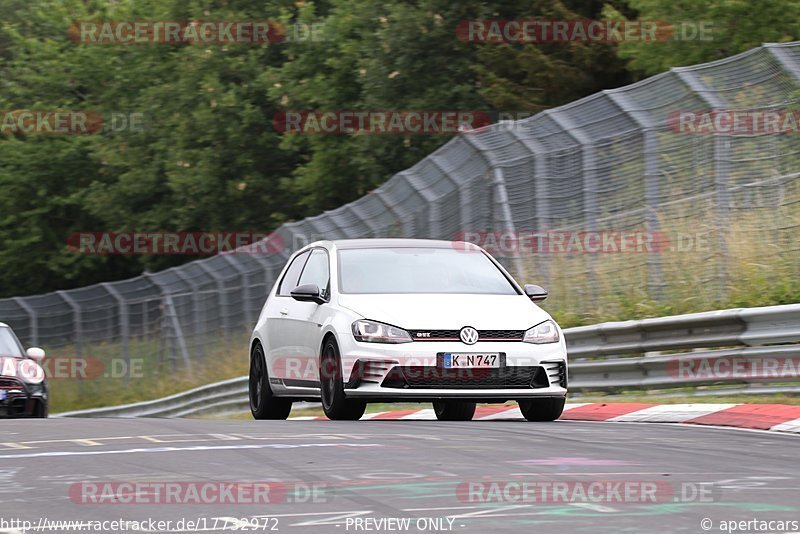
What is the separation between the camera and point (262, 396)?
14.4 meters

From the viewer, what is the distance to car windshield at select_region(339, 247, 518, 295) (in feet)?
42.7

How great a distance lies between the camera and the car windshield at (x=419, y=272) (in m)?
13.0

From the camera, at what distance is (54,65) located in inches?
2319

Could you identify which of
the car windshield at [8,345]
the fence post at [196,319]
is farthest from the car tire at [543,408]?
the fence post at [196,319]

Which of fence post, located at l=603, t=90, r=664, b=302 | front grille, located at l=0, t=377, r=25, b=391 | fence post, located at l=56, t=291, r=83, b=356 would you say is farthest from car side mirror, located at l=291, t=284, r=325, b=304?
fence post, located at l=56, t=291, r=83, b=356

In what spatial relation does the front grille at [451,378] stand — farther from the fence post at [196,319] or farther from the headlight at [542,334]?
the fence post at [196,319]

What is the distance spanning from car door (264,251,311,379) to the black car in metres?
3.58

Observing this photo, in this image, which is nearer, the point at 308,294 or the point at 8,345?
the point at 308,294

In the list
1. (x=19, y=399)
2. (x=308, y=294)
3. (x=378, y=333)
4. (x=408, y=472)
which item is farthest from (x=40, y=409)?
(x=408, y=472)

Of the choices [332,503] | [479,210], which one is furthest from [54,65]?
[332,503]

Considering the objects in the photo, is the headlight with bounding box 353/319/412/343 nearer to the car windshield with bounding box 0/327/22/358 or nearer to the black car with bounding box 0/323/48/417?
the black car with bounding box 0/323/48/417

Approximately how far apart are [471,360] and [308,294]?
1.57m

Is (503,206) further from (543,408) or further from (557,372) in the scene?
(557,372)

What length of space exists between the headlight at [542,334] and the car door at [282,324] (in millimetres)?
2244
